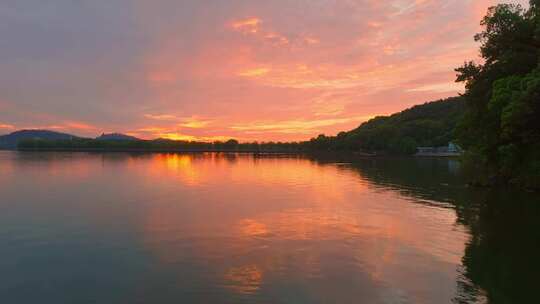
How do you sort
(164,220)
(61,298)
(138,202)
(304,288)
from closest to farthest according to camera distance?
(61,298) → (304,288) → (164,220) → (138,202)

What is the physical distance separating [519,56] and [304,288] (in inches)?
1639

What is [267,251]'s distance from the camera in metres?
22.8

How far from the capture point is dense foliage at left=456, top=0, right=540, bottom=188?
118 ft

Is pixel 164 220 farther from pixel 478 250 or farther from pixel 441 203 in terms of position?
pixel 441 203

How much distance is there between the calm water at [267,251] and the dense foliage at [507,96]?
6.05m

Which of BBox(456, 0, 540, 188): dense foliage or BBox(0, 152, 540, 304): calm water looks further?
BBox(456, 0, 540, 188): dense foliage

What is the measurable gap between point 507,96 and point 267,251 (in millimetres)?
31215

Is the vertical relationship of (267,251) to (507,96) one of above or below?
below

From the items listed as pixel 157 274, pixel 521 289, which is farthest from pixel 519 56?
pixel 157 274

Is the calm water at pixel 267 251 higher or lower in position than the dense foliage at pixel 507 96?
lower

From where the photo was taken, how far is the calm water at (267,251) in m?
16.5

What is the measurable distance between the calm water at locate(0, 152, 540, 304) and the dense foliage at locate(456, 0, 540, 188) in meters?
6.05

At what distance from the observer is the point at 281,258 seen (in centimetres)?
2131

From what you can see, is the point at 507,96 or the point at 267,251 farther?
the point at 507,96
